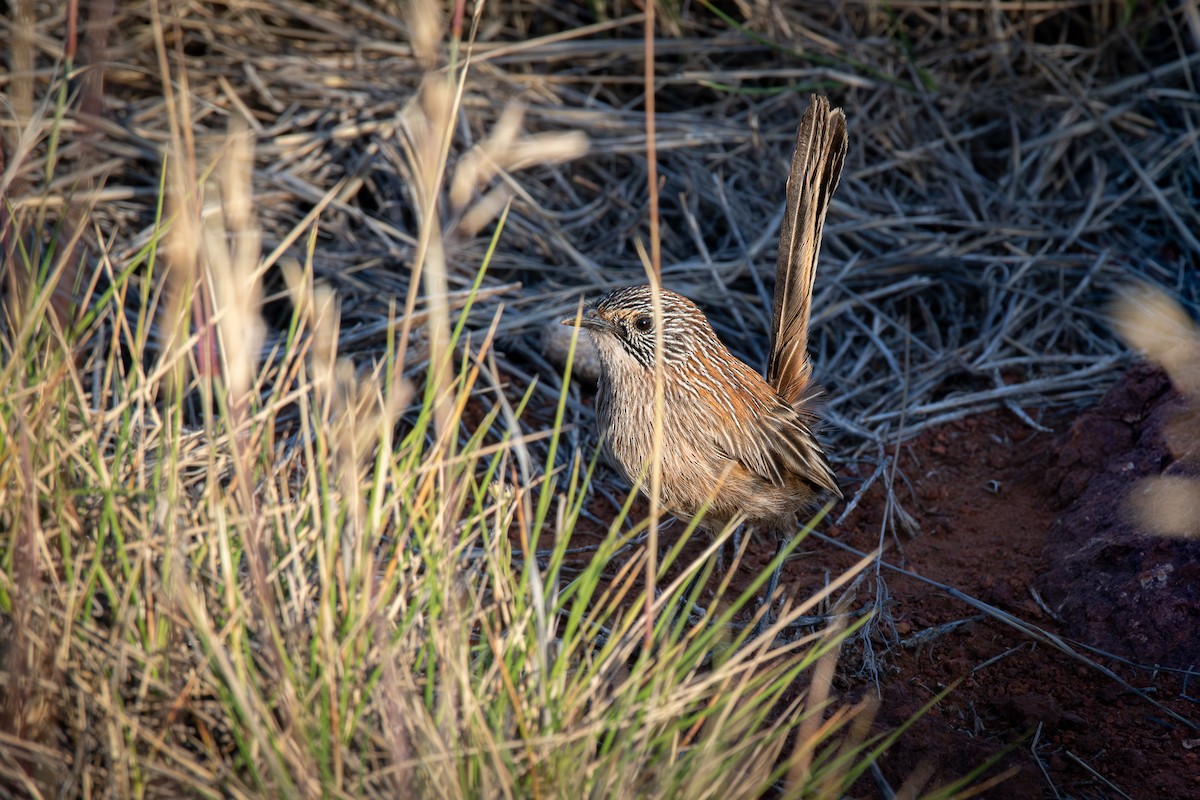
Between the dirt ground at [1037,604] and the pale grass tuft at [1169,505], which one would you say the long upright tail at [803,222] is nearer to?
the dirt ground at [1037,604]

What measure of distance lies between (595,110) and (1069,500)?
136 inches

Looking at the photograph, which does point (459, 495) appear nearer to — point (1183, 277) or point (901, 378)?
point (901, 378)

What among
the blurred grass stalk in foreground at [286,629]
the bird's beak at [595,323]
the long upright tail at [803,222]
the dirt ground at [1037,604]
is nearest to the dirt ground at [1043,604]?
the dirt ground at [1037,604]

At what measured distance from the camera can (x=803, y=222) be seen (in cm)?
405

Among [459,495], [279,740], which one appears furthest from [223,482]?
[279,740]

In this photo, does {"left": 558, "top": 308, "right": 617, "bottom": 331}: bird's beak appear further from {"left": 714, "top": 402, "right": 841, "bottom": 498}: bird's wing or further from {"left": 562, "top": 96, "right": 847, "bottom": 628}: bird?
{"left": 714, "top": 402, "right": 841, "bottom": 498}: bird's wing

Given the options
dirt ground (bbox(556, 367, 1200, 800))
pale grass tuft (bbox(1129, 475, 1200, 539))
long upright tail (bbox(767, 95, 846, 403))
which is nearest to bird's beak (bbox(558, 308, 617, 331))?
long upright tail (bbox(767, 95, 846, 403))

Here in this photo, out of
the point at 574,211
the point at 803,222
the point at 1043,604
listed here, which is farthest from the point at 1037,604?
the point at 574,211

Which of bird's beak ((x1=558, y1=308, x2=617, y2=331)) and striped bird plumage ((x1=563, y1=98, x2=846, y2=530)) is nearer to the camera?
striped bird plumage ((x1=563, y1=98, x2=846, y2=530))

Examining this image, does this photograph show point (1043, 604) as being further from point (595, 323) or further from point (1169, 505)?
point (595, 323)

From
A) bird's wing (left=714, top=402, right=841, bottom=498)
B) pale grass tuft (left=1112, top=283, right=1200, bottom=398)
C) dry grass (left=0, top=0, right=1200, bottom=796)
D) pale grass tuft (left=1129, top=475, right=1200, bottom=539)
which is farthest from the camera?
pale grass tuft (left=1112, top=283, right=1200, bottom=398)

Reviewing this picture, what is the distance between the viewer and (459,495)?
250cm

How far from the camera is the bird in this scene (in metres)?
3.94

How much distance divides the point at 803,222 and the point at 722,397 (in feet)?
2.44
